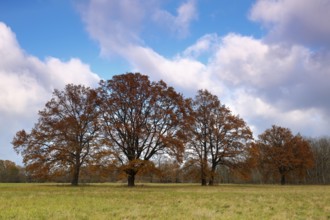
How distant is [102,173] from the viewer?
4006 cm

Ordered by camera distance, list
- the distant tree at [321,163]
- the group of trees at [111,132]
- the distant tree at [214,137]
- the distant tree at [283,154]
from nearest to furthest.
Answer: the group of trees at [111,132] → the distant tree at [214,137] → the distant tree at [283,154] → the distant tree at [321,163]

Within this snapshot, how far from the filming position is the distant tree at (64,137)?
40.9 m

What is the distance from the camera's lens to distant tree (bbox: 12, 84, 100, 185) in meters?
40.9

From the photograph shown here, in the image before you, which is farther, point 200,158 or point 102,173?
point 200,158

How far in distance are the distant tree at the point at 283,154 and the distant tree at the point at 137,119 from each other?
3277 centimetres

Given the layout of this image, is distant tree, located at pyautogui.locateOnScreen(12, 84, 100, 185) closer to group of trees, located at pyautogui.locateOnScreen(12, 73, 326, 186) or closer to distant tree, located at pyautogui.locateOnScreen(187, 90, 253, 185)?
group of trees, located at pyautogui.locateOnScreen(12, 73, 326, 186)

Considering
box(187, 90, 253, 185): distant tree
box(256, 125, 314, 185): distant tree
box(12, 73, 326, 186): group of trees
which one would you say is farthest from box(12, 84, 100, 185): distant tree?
box(256, 125, 314, 185): distant tree

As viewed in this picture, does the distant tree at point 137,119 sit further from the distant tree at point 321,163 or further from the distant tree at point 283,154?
the distant tree at point 321,163

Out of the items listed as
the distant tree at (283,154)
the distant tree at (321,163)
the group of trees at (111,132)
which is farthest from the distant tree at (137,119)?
the distant tree at (321,163)

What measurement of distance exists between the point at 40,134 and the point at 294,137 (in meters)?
55.4

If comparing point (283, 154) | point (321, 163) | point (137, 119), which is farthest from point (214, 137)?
point (321, 163)

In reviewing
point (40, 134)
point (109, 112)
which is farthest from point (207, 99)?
point (40, 134)

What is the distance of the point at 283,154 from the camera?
227 ft

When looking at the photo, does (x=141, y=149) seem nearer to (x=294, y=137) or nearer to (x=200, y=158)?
(x=200, y=158)
